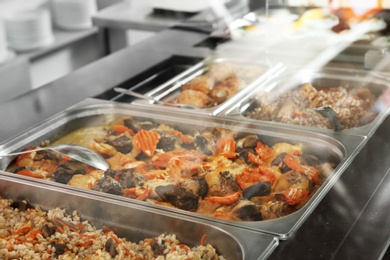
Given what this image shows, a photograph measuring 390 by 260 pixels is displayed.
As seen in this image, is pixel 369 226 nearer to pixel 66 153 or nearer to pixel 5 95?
pixel 66 153

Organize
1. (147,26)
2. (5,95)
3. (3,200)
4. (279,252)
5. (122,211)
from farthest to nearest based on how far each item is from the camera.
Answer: (5,95) < (147,26) < (3,200) < (122,211) < (279,252)

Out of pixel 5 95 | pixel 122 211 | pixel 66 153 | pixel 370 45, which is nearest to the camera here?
pixel 122 211

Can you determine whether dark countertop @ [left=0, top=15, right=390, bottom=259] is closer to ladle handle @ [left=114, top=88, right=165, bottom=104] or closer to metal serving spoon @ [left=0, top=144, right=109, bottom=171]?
ladle handle @ [left=114, top=88, right=165, bottom=104]

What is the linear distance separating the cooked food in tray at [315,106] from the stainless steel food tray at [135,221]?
0.66 metres

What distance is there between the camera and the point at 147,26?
3.66m

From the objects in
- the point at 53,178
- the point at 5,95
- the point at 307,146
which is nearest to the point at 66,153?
the point at 53,178

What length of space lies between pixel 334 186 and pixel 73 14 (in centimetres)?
358

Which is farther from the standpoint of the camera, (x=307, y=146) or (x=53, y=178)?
(x=307, y=146)

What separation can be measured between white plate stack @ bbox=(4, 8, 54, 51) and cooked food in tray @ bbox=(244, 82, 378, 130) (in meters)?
2.44

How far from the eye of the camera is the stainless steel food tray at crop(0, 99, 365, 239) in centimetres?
138

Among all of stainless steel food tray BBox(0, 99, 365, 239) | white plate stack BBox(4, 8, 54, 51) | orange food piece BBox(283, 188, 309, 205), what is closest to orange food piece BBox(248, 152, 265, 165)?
stainless steel food tray BBox(0, 99, 365, 239)

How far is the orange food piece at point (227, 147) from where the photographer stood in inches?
71.6

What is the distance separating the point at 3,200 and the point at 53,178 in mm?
150

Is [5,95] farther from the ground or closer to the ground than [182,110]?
closer to the ground
